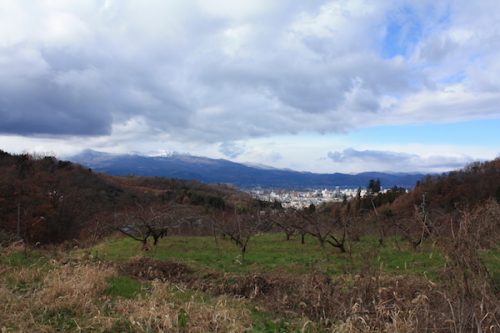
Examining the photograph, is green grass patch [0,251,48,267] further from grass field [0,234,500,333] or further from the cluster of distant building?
the cluster of distant building

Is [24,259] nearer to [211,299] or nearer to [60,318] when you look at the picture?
[211,299]

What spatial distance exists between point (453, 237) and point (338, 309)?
6.86 feet

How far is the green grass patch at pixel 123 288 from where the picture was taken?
7712 millimetres

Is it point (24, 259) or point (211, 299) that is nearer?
point (211, 299)

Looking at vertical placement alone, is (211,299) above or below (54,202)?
above

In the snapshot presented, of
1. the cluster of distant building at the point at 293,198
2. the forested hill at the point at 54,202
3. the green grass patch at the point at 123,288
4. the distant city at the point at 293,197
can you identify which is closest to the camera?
the green grass patch at the point at 123,288

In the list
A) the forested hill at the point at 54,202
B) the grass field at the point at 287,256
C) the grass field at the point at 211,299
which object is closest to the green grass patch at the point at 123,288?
the grass field at the point at 211,299

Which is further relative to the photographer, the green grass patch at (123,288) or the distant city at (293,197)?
the distant city at (293,197)

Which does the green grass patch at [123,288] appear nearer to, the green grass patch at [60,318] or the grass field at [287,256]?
the green grass patch at [60,318]

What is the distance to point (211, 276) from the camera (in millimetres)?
13570

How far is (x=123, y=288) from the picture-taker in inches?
325

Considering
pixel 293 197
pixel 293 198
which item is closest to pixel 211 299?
pixel 293 198

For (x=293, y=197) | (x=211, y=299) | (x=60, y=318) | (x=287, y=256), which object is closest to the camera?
(x=60, y=318)

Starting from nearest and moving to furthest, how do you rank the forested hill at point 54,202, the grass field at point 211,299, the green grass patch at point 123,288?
the grass field at point 211,299, the green grass patch at point 123,288, the forested hill at point 54,202
